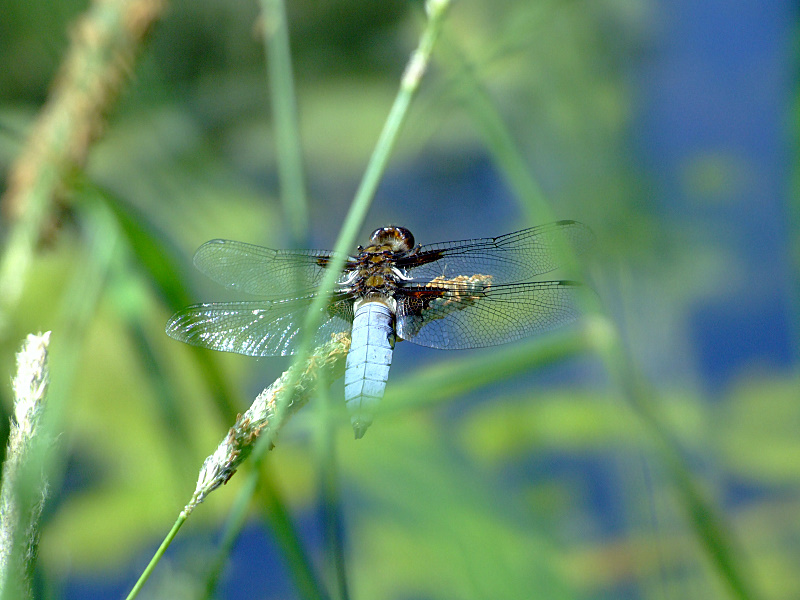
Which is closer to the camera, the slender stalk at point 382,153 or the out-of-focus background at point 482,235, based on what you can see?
the slender stalk at point 382,153

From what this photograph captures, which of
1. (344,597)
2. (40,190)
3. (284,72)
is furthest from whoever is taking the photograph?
(40,190)

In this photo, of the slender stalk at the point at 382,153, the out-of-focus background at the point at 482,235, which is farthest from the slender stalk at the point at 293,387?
the out-of-focus background at the point at 482,235

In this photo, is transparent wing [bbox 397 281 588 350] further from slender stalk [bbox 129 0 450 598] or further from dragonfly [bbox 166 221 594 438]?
slender stalk [bbox 129 0 450 598]

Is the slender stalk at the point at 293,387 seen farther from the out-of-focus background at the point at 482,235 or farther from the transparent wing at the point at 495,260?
the transparent wing at the point at 495,260

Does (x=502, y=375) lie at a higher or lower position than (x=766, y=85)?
lower

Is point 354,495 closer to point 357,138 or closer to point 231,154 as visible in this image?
point 357,138

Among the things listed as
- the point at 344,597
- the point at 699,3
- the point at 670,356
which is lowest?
the point at 344,597

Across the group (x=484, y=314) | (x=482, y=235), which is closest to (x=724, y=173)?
(x=482, y=235)

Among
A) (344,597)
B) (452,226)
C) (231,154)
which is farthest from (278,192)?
(344,597)
